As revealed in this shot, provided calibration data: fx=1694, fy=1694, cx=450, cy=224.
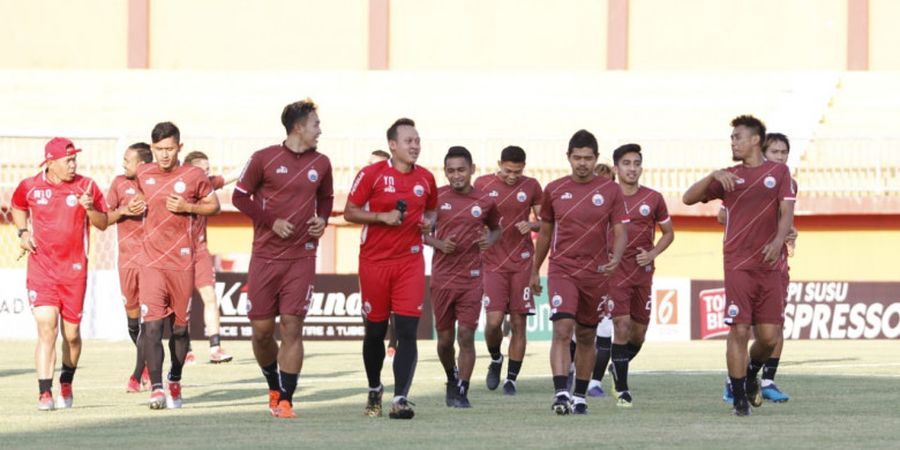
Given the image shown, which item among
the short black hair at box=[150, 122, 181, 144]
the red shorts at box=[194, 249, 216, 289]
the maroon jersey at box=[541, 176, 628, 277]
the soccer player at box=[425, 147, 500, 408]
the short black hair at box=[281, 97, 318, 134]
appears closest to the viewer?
the short black hair at box=[281, 97, 318, 134]

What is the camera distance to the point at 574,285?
12.9m

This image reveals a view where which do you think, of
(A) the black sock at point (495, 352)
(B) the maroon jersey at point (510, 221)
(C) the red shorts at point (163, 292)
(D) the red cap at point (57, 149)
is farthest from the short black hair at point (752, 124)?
(D) the red cap at point (57, 149)

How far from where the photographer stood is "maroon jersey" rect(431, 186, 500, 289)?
13.9 metres

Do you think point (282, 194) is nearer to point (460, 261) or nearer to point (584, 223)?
point (460, 261)

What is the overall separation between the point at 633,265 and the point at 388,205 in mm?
→ 2961

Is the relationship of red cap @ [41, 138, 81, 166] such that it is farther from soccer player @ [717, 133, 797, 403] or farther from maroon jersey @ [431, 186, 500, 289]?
soccer player @ [717, 133, 797, 403]

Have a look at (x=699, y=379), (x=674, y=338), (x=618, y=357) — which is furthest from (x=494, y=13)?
(x=618, y=357)

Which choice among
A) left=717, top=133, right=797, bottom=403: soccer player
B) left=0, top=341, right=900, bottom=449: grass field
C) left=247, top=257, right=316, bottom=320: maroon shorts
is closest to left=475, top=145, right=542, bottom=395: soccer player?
left=0, top=341, right=900, bottom=449: grass field

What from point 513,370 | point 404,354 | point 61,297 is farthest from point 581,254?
point 61,297

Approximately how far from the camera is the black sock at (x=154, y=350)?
1320cm

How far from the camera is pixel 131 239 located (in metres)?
16.2

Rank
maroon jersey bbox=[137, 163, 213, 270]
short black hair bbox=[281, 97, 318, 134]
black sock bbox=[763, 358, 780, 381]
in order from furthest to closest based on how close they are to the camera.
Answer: black sock bbox=[763, 358, 780, 381], maroon jersey bbox=[137, 163, 213, 270], short black hair bbox=[281, 97, 318, 134]

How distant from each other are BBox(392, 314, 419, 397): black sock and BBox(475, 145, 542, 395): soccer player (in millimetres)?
3025

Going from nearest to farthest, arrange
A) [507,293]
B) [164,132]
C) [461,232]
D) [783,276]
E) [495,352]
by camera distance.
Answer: [164,132], [461,232], [783,276], [507,293], [495,352]
